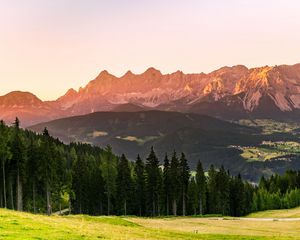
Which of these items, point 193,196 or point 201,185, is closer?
point 193,196

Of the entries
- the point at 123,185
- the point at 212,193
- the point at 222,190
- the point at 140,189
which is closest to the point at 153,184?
the point at 140,189

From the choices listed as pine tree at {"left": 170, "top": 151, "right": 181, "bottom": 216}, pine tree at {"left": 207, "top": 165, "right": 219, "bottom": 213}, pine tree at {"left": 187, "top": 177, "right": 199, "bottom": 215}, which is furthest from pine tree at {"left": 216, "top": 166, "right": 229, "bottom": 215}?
pine tree at {"left": 170, "top": 151, "right": 181, "bottom": 216}

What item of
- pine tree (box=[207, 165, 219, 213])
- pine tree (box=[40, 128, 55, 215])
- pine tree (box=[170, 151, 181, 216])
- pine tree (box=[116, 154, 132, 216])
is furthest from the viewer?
pine tree (box=[207, 165, 219, 213])

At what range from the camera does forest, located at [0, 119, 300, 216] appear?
97.1 metres

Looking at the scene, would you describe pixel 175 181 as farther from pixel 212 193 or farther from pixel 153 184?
pixel 212 193

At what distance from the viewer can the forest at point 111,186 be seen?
97.1m

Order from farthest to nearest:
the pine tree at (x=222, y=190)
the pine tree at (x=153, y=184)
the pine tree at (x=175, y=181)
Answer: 1. the pine tree at (x=222, y=190)
2. the pine tree at (x=175, y=181)
3. the pine tree at (x=153, y=184)

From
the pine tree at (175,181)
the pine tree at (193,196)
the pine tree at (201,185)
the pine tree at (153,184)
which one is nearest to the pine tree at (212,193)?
the pine tree at (201,185)

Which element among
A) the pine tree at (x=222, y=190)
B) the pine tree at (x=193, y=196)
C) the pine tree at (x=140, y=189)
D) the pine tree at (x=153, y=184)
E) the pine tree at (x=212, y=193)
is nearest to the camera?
the pine tree at (x=153, y=184)

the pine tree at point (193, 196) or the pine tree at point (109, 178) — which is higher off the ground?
the pine tree at point (109, 178)

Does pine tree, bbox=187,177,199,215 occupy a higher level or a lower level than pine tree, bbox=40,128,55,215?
lower

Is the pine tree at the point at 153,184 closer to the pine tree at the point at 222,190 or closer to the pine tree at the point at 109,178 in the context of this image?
the pine tree at the point at 109,178

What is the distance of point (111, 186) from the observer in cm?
13100

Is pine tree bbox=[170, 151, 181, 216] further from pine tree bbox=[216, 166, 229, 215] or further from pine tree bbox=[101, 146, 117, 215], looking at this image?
pine tree bbox=[216, 166, 229, 215]
